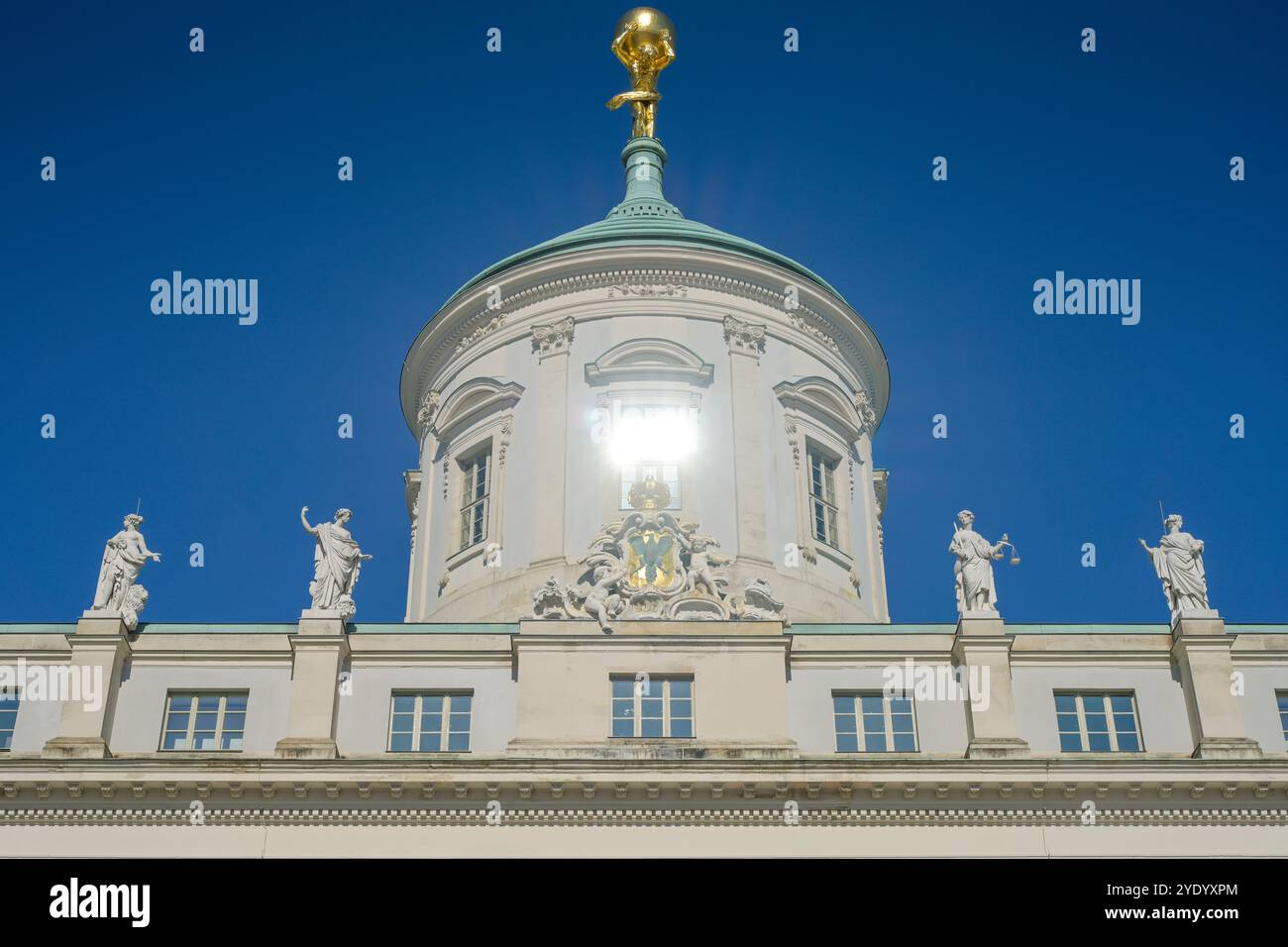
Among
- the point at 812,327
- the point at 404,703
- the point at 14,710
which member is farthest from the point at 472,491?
the point at 14,710

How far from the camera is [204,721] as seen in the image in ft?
115

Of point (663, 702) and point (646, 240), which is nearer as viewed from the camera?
point (663, 702)

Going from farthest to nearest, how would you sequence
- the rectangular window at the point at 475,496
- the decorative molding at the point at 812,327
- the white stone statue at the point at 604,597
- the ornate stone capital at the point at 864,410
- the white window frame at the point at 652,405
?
the ornate stone capital at the point at 864,410
the decorative molding at the point at 812,327
the rectangular window at the point at 475,496
the white window frame at the point at 652,405
the white stone statue at the point at 604,597

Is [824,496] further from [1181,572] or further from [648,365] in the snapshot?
[1181,572]

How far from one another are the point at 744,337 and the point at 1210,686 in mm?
15487

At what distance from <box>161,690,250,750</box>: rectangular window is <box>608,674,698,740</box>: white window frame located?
23.0 feet

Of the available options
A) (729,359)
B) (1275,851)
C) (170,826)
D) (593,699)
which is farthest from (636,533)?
(1275,851)

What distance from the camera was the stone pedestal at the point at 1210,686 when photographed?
112 ft

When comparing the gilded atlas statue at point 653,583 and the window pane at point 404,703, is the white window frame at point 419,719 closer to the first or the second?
the window pane at point 404,703

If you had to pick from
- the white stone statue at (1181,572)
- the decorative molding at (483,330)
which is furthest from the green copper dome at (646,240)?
the white stone statue at (1181,572)

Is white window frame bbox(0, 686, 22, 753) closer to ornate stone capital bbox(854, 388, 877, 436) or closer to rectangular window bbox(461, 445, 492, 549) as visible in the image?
rectangular window bbox(461, 445, 492, 549)

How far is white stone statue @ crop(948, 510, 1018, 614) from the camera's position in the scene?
3622cm
